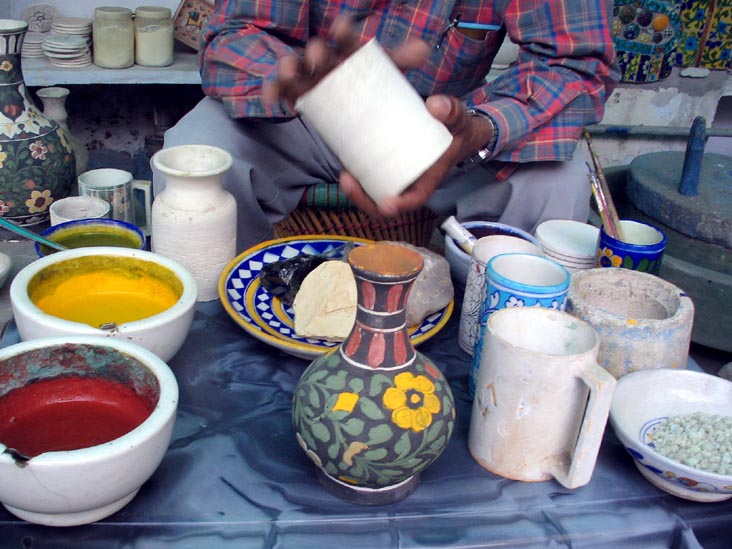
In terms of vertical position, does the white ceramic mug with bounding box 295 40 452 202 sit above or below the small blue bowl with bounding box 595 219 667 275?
above

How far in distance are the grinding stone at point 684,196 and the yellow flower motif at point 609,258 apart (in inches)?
38.1

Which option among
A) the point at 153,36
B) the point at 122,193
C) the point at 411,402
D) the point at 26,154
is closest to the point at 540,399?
the point at 411,402

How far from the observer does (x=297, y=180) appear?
6.59 ft

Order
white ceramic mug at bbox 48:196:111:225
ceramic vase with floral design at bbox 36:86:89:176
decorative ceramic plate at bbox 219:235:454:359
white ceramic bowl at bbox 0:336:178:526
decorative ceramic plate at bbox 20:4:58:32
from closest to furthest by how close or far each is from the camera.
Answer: white ceramic bowl at bbox 0:336:178:526, decorative ceramic plate at bbox 219:235:454:359, white ceramic mug at bbox 48:196:111:225, ceramic vase with floral design at bbox 36:86:89:176, decorative ceramic plate at bbox 20:4:58:32

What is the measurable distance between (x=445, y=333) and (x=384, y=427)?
489mm

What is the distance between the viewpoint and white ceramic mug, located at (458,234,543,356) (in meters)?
1.23

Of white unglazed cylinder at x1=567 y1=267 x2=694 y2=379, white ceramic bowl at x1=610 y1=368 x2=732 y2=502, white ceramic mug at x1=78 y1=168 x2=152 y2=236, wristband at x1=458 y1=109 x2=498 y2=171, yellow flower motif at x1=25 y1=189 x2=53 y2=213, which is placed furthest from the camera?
yellow flower motif at x1=25 y1=189 x2=53 y2=213

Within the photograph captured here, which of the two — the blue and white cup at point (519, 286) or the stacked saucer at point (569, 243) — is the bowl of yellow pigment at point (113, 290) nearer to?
the blue and white cup at point (519, 286)

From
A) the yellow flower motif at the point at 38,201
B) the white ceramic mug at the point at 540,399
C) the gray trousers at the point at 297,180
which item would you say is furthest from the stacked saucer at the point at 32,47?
the white ceramic mug at the point at 540,399

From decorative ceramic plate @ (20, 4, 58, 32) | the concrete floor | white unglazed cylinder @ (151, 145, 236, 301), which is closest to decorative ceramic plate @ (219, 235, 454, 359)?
white unglazed cylinder @ (151, 145, 236, 301)

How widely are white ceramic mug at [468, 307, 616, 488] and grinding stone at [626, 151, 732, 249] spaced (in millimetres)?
1349

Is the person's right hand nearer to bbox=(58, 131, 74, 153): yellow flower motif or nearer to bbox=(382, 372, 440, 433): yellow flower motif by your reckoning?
bbox=(382, 372, 440, 433): yellow flower motif

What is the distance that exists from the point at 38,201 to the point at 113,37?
0.82 metres

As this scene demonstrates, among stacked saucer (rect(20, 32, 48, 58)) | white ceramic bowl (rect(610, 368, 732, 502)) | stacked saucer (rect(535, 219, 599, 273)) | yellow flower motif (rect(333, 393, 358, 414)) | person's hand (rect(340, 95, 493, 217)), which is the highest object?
person's hand (rect(340, 95, 493, 217))
